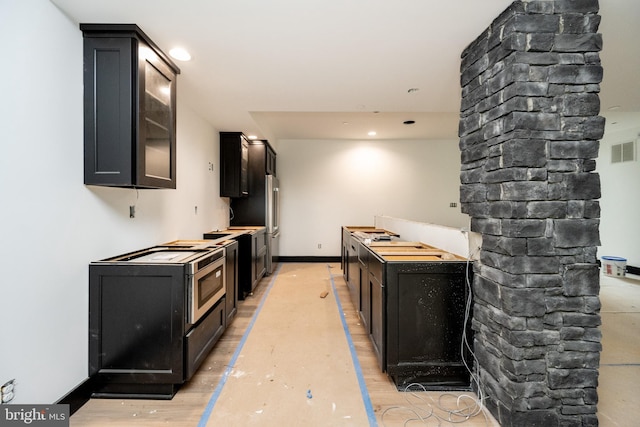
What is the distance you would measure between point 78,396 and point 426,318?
7.86 ft

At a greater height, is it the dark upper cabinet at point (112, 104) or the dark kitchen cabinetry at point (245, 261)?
the dark upper cabinet at point (112, 104)

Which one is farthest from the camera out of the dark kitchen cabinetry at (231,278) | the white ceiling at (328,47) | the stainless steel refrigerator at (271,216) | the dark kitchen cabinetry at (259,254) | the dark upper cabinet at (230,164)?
the stainless steel refrigerator at (271,216)

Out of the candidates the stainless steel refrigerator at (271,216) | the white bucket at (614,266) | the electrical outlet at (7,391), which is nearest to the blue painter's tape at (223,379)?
the electrical outlet at (7,391)

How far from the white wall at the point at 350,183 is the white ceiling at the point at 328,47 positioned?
298 cm

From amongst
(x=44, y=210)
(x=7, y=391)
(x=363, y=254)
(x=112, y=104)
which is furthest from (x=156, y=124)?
(x=363, y=254)

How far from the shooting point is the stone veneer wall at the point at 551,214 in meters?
1.56

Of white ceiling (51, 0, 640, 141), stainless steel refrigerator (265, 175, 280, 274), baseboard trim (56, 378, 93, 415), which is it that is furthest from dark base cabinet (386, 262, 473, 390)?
stainless steel refrigerator (265, 175, 280, 274)

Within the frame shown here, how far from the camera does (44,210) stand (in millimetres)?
1568

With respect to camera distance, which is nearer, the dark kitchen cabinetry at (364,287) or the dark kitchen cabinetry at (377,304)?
the dark kitchen cabinetry at (377,304)

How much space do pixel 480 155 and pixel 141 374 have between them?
2.76m

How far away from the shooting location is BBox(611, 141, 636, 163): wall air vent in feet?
16.2

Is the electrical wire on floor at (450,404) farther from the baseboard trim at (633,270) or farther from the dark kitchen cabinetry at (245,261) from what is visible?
the baseboard trim at (633,270)

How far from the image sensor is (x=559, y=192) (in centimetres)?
157

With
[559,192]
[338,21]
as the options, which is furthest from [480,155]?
[338,21]
